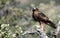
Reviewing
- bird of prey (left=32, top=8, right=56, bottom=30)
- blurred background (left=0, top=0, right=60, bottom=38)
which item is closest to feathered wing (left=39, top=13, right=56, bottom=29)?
bird of prey (left=32, top=8, right=56, bottom=30)

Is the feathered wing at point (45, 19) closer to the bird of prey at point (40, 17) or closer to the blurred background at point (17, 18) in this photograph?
the bird of prey at point (40, 17)

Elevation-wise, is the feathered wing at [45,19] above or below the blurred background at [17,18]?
above

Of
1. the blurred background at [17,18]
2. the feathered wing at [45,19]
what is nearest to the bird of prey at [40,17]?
the feathered wing at [45,19]

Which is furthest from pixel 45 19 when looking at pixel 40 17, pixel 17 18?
pixel 17 18

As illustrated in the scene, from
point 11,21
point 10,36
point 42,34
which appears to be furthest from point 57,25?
point 11,21

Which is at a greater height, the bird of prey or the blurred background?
the bird of prey

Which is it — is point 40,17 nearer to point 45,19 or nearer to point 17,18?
point 45,19

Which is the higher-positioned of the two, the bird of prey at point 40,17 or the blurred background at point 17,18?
the bird of prey at point 40,17

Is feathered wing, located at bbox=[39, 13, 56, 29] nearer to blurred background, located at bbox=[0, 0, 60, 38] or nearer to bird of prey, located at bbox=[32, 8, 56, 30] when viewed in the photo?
bird of prey, located at bbox=[32, 8, 56, 30]

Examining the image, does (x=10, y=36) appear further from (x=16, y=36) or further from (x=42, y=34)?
(x=42, y=34)

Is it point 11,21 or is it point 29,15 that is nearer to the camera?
point 11,21

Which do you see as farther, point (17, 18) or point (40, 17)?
point (17, 18)
